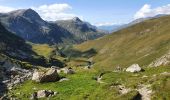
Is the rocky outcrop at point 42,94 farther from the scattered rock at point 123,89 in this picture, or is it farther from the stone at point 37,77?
the scattered rock at point 123,89

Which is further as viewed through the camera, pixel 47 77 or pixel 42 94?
pixel 47 77

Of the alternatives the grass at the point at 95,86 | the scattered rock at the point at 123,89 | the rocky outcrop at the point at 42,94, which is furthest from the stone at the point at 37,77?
the scattered rock at the point at 123,89

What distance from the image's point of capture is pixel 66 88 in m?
47.8

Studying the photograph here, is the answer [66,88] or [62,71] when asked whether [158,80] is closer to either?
[66,88]

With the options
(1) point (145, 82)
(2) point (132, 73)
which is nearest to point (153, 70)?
(2) point (132, 73)

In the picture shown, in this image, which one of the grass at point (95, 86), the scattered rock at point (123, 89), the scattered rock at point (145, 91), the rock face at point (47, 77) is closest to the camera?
the scattered rock at point (145, 91)

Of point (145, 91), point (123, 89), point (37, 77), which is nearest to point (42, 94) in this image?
point (37, 77)

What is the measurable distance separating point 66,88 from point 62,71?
1259cm

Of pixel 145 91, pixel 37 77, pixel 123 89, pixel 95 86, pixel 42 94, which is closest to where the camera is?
pixel 145 91

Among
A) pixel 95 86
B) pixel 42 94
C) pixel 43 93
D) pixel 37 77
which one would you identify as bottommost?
pixel 42 94

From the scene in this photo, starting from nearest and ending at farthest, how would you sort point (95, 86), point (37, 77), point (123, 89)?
point (123, 89) → point (95, 86) → point (37, 77)

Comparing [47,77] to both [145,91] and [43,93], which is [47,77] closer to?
[43,93]

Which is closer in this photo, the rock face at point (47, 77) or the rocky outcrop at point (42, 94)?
the rocky outcrop at point (42, 94)

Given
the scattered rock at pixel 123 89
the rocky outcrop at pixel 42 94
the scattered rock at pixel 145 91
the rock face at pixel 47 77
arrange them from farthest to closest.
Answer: the rock face at pixel 47 77, the rocky outcrop at pixel 42 94, the scattered rock at pixel 123 89, the scattered rock at pixel 145 91
